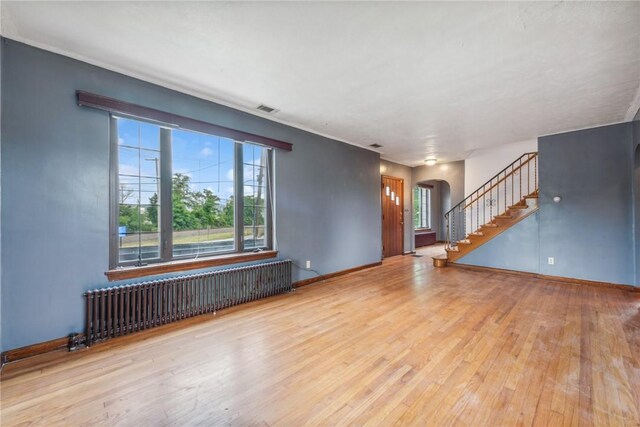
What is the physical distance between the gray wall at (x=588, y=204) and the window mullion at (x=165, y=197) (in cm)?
621

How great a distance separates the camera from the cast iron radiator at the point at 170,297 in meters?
2.54

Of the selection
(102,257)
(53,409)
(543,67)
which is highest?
(543,67)

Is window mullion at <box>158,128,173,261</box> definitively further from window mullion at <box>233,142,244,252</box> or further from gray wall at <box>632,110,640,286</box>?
gray wall at <box>632,110,640,286</box>

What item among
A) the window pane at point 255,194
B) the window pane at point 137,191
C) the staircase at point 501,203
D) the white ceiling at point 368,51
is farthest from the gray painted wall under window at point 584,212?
the window pane at point 137,191

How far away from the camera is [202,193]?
3.45 metres

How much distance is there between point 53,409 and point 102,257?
135 centimetres

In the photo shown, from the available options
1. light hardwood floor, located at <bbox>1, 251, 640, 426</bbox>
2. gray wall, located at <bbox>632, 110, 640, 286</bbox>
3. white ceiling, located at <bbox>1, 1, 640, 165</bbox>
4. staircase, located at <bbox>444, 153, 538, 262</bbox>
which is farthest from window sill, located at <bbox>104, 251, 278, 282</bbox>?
gray wall, located at <bbox>632, 110, 640, 286</bbox>

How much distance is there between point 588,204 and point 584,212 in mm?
145

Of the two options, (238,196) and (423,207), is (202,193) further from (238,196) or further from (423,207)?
(423,207)

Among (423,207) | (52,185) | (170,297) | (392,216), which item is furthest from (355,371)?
(423,207)

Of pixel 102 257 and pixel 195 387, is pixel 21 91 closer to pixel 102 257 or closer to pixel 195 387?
pixel 102 257

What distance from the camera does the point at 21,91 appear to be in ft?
7.46

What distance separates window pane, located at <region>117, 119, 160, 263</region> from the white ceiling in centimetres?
65

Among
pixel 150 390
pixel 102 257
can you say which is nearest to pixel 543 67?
pixel 150 390
